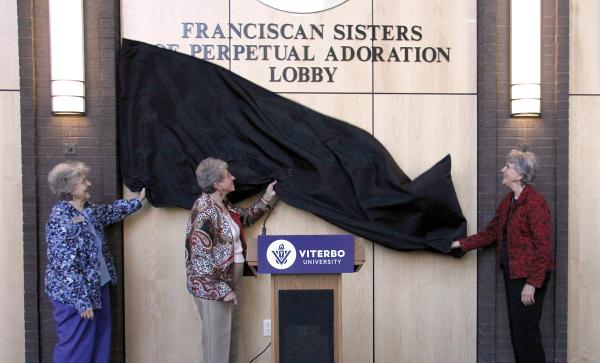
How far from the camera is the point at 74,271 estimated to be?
3410 millimetres

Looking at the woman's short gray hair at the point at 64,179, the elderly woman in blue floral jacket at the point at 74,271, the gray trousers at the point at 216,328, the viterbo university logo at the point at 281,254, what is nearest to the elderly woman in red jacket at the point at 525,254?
the viterbo university logo at the point at 281,254

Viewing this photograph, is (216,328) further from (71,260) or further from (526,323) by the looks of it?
(526,323)

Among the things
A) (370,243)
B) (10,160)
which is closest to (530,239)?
(370,243)

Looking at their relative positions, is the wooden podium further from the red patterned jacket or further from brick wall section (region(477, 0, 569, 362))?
brick wall section (region(477, 0, 569, 362))

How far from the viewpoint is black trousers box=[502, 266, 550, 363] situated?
3.76 meters

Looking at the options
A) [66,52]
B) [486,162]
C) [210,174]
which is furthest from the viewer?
[486,162]

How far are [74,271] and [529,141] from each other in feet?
12.3

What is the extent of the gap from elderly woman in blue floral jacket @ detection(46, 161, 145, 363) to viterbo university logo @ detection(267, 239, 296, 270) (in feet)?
4.43

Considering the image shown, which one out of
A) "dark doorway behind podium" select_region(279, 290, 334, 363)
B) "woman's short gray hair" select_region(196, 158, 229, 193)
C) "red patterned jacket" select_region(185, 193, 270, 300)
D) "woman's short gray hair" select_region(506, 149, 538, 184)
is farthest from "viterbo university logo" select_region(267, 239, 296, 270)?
"woman's short gray hair" select_region(506, 149, 538, 184)

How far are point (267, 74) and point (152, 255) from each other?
1.85 meters

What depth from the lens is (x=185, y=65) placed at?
4.22 metres

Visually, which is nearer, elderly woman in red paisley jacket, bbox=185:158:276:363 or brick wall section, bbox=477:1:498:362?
elderly woman in red paisley jacket, bbox=185:158:276:363

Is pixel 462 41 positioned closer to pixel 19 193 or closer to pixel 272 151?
pixel 272 151

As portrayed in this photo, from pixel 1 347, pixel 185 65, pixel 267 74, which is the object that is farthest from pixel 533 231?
pixel 1 347
